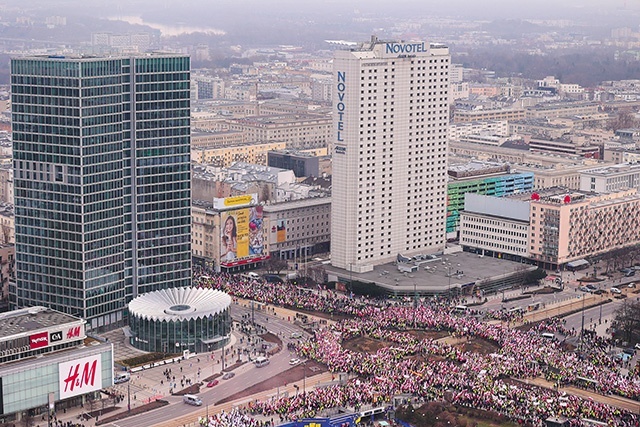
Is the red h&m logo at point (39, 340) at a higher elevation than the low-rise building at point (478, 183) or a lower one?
lower

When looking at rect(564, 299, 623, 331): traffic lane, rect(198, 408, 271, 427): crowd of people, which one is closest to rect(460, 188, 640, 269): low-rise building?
rect(564, 299, 623, 331): traffic lane

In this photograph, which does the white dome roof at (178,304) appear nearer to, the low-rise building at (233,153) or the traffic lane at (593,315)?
the traffic lane at (593,315)

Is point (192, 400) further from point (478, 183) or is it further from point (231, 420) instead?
point (478, 183)

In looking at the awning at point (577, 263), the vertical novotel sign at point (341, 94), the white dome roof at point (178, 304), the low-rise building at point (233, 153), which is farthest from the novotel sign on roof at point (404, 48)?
the low-rise building at point (233, 153)

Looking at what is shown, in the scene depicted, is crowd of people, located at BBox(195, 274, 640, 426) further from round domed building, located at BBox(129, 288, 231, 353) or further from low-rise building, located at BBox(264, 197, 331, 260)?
low-rise building, located at BBox(264, 197, 331, 260)

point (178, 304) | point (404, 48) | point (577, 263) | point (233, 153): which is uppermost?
point (404, 48)

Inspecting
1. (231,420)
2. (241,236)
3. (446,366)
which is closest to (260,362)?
(231,420)

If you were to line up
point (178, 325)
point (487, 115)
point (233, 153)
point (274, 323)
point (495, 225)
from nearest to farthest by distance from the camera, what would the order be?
point (178, 325) → point (274, 323) → point (495, 225) → point (233, 153) → point (487, 115)

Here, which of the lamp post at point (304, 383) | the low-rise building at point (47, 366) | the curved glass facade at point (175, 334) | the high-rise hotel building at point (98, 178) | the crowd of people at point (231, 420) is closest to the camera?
the crowd of people at point (231, 420)
